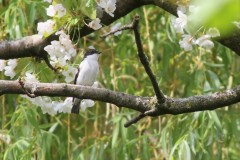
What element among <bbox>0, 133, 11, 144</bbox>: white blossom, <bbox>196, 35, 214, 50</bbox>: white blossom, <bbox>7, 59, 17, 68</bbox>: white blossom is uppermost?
<bbox>196, 35, 214, 50</bbox>: white blossom

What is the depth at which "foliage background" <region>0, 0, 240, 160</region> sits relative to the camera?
87.9 inches

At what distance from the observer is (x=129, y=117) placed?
8.09 feet

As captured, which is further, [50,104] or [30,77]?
[50,104]

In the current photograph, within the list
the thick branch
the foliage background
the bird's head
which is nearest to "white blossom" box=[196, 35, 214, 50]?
the thick branch

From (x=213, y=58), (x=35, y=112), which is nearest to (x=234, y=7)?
(x=35, y=112)

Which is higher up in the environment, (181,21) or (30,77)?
(181,21)

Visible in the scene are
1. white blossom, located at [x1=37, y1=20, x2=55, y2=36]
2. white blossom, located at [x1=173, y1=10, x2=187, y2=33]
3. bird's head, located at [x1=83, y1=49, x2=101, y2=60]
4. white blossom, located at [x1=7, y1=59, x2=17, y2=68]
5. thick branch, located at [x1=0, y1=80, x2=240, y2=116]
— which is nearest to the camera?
thick branch, located at [x1=0, y1=80, x2=240, y2=116]

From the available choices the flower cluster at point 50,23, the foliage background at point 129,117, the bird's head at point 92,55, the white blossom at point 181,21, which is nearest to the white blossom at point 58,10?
the flower cluster at point 50,23

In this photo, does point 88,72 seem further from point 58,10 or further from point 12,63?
point 58,10

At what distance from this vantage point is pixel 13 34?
7.55 ft

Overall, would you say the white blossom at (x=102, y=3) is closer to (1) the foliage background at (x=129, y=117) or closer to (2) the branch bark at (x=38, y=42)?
(2) the branch bark at (x=38, y=42)

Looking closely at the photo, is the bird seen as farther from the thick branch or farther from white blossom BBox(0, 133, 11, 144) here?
the thick branch

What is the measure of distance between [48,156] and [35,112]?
213 mm

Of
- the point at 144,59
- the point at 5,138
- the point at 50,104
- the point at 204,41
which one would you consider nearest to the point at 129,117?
the point at 5,138
